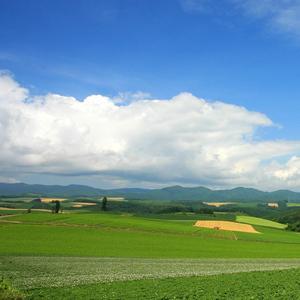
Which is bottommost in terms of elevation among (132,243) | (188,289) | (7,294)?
(132,243)

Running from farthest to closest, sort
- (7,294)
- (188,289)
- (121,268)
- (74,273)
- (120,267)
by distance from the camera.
A: 1. (120,267)
2. (121,268)
3. (74,273)
4. (188,289)
5. (7,294)

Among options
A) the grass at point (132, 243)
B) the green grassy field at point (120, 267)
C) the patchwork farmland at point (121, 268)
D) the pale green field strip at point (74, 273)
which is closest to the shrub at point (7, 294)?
the patchwork farmland at point (121, 268)

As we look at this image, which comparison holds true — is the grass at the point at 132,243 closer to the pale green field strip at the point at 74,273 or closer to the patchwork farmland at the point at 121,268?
the patchwork farmland at the point at 121,268

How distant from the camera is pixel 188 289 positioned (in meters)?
29.2

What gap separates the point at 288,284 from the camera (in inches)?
1261

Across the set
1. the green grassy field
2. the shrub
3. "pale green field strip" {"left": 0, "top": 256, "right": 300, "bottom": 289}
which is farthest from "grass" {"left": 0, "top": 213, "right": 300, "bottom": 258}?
the shrub

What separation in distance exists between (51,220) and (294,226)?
85846 millimetres

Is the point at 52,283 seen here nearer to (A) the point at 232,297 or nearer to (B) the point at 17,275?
(B) the point at 17,275

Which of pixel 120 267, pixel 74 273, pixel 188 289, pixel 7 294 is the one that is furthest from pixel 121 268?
pixel 7 294

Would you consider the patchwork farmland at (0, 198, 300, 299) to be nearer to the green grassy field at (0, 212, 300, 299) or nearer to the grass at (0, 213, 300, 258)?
the green grassy field at (0, 212, 300, 299)

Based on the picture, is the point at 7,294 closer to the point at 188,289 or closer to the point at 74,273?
the point at 188,289

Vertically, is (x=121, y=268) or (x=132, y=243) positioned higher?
(x=121, y=268)

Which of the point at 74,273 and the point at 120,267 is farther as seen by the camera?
the point at 120,267

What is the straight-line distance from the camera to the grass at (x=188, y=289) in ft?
85.8
